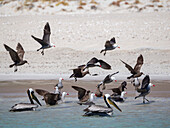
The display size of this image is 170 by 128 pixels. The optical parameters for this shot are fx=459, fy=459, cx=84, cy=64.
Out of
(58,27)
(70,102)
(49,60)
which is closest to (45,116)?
(70,102)

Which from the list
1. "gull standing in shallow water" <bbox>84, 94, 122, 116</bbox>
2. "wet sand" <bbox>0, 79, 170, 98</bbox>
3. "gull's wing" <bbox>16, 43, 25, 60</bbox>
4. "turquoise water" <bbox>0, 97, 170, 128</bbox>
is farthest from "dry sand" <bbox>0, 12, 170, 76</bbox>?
"gull standing in shallow water" <bbox>84, 94, 122, 116</bbox>

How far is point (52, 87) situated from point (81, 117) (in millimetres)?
3647

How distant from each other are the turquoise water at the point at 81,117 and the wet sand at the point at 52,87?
98 cm

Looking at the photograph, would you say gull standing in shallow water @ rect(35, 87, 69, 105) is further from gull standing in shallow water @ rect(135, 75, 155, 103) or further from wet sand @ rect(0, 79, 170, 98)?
gull standing in shallow water @ rect(135, 75, 155, 103)

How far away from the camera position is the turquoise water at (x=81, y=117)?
329 inches

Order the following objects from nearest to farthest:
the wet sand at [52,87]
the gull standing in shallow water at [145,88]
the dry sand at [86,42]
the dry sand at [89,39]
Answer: the gull standing in shallow water at [145,88], the wet sand at [52,87], the dry sand at [86,42], the dry sand at [89,39]

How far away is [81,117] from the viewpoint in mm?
8992

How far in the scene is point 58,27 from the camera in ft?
72.9

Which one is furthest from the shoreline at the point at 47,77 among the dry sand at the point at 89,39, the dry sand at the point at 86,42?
the dry sand at the point at 89,39

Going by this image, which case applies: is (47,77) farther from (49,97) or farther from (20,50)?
(49,97)

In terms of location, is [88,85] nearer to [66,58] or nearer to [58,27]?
[66,58]

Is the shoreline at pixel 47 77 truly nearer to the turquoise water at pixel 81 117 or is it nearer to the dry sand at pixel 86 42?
the dry sand at pixel 86 42

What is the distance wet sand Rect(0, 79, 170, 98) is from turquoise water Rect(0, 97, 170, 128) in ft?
3.23

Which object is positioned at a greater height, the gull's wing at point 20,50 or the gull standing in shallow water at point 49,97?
the gull's wing at point 20,50
